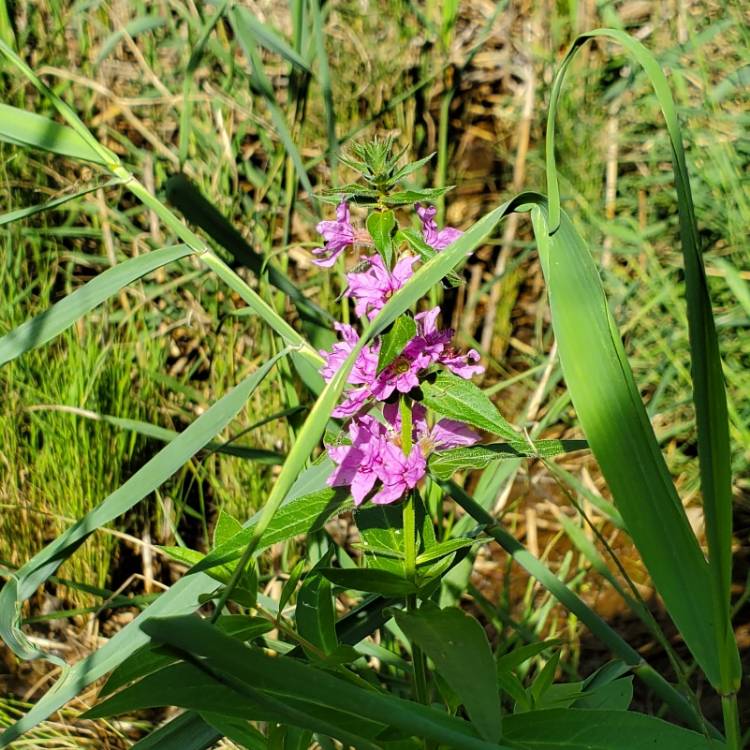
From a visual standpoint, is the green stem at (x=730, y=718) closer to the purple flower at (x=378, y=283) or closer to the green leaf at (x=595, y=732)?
the green leaf at (x=595, y=732)

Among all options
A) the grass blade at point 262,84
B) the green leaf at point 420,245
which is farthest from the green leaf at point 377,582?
the grass blade at point 262,84

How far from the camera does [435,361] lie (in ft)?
2.53

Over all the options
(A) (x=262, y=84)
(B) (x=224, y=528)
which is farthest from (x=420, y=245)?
(A) (x=262, y=84)

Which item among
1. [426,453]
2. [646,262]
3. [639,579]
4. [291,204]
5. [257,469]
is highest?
[291,204]

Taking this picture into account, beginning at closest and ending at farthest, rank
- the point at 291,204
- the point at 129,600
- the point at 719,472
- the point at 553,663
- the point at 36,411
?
the point at 719,472 < the point at 553,663 < the point at 129,600 < the point at 291,204 < the point at 36,411

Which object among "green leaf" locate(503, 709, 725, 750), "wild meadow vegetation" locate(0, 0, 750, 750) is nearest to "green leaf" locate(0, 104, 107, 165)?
"wild meadow vegetation" locate(0, 0, 750, 750)

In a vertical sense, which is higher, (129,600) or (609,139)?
(609,139)

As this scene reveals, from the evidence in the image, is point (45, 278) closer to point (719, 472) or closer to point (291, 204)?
point (291, 204)

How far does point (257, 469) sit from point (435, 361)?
2.68 ft

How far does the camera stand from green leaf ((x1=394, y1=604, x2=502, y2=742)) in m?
0.60

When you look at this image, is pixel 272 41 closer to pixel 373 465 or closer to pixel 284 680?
pixel 373 465

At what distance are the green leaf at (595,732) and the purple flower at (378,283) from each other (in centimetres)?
30

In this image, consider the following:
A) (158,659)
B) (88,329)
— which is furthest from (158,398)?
(158,659)

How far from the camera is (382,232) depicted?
0.73 meters
